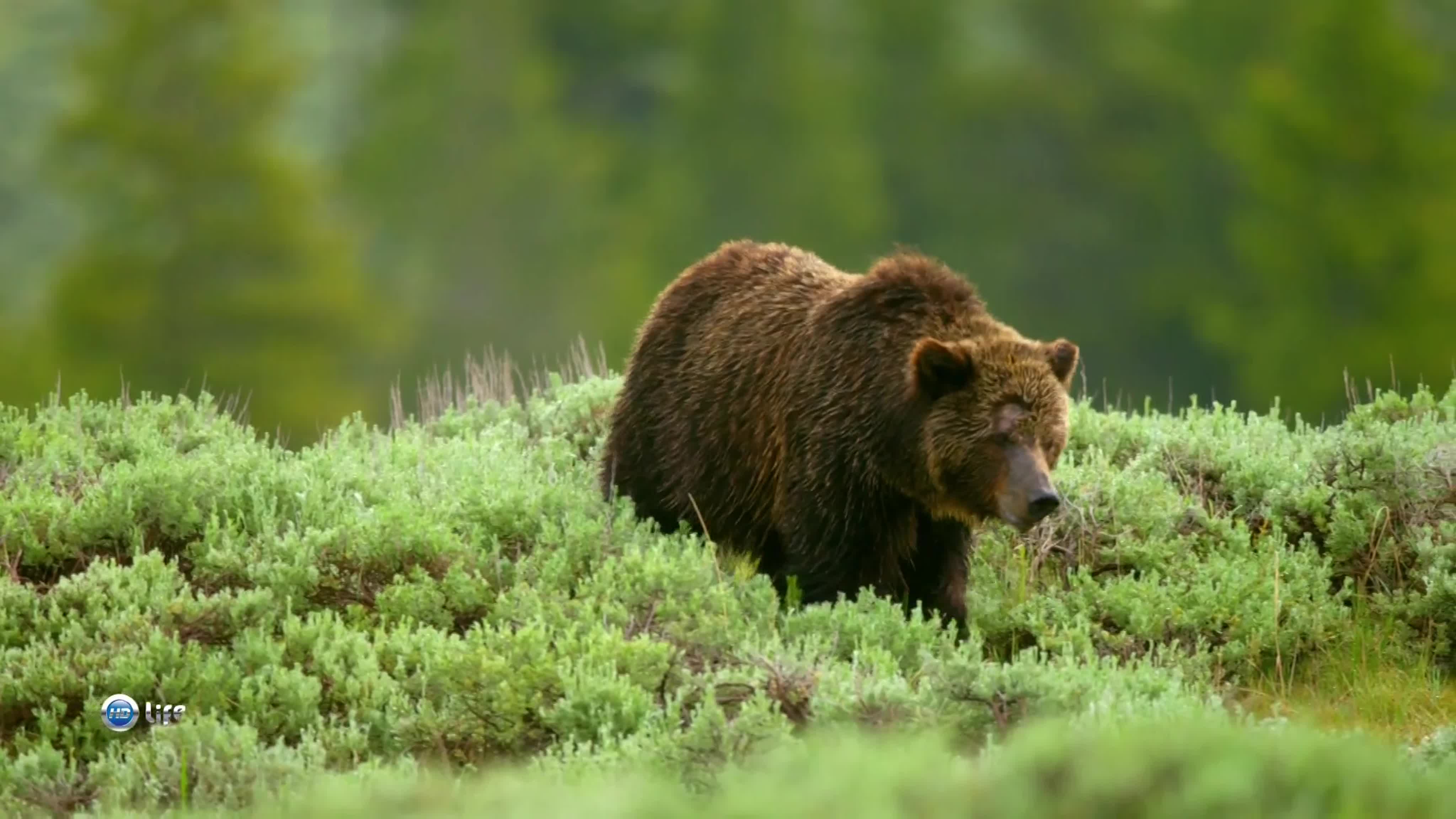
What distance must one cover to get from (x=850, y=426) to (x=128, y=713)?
2897mm

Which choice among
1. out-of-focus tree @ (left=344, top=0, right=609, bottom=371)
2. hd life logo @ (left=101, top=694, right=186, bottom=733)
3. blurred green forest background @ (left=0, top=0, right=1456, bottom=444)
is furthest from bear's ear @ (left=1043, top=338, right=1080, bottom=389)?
out-of-focus tree @ (left=344, top=0, right=609, bottom=371)

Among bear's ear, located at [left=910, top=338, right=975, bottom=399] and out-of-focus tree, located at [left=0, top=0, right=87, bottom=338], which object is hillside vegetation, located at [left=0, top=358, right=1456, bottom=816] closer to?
bear's ear, located at [left=910, top=338, right=975, bottom=399]

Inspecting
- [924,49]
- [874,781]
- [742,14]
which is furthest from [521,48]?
[874,781]

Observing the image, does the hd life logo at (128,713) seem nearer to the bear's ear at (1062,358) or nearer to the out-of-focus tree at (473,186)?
the bear's ear at (1062,358)

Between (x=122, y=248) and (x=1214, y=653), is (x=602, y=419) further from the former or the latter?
(x=122, y=248)

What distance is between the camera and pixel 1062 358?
23.4 ft

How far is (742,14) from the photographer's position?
157 ft

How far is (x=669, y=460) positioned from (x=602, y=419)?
1.99 m

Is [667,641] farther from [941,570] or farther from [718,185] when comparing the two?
[718,185]

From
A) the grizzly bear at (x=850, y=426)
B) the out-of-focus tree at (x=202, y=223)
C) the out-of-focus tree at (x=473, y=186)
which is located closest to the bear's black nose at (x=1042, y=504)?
the grizzly bear at (x=850, y=426)

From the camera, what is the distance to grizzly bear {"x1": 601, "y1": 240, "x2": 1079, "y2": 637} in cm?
696

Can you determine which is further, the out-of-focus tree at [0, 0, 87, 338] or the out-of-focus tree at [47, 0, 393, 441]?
the out-of-focus tree at [0, 0, 87, 338]

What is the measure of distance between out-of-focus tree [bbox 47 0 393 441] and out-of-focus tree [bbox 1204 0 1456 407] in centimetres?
1936

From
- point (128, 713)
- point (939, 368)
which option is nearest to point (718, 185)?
point (939, 368)
